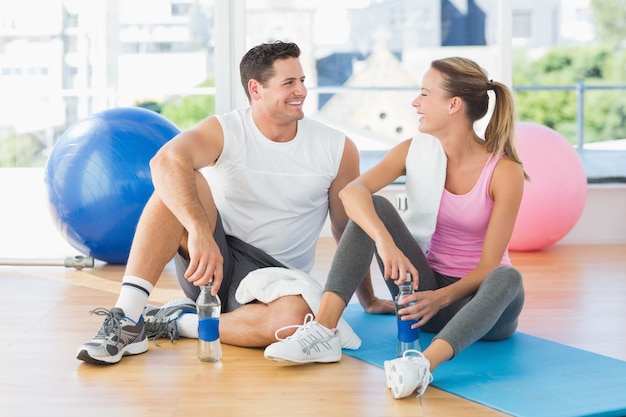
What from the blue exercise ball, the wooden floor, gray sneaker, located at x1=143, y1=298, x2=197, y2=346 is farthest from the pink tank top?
the blue exercise ball

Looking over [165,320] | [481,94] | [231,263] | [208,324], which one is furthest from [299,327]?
[481,94]

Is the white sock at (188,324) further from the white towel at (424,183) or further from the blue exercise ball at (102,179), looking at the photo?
the blue exercise ball at (102,179)

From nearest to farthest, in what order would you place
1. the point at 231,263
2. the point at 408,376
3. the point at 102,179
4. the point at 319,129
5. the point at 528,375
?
the point at 408,376, the point at 528,375, the point at 231,263, the point at 319,129, the point at 102,179

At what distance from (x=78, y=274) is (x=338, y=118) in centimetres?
249

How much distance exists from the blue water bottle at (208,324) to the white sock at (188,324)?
0.78 feet

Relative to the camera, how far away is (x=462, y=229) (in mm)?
2898

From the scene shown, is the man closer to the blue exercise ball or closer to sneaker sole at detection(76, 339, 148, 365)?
sneaker sole at detection(76, 339, 148, 365)

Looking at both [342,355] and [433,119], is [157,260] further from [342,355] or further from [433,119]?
[433,119]

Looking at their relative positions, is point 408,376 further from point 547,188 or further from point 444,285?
point 547,188

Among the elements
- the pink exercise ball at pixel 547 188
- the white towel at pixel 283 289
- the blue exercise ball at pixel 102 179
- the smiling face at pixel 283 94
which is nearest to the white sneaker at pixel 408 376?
the white towel at pixel 283 289

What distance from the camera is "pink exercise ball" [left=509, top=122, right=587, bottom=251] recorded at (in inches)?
175

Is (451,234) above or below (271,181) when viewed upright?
below

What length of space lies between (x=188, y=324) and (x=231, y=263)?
23 cm

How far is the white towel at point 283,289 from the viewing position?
2.86 meters
